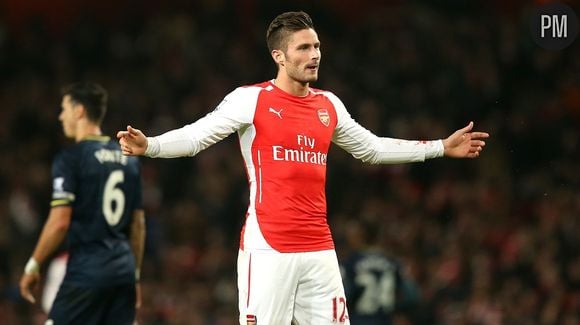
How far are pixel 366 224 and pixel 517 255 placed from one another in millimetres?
3088

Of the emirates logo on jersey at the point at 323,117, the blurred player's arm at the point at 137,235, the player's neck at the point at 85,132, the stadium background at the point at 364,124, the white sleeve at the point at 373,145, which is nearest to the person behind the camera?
the emirates logo on jersey at the point at 323,117

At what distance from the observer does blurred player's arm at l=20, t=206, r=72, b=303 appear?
6.80 metres

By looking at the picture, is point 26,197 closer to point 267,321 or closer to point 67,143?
point 67,143

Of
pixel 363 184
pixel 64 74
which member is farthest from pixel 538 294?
pixel 64 74

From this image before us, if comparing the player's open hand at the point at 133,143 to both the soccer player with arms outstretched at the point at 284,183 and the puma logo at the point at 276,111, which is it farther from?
the puma logo at the point at 276,111

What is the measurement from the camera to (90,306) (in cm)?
690

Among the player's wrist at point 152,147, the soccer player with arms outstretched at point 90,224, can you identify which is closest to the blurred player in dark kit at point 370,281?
the soccer player with arms outstretched at point 90,224

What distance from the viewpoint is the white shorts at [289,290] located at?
5426 millimetres

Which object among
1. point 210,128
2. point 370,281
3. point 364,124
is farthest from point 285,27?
point 364,124

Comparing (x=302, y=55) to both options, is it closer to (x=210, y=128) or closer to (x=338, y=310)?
(x=210, y=128)

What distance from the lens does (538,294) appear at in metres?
10.9

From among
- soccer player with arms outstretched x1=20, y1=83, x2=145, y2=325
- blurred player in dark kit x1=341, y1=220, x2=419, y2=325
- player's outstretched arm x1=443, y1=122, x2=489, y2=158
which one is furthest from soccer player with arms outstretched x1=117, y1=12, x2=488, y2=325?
blurred player in dark kit x1=341, y1=220, x2=419, y2=325

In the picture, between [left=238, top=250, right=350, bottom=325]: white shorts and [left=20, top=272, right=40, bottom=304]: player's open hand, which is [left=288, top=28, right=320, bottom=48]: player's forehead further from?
[left=20, top=272, right=40, bottom=304]: player's open hand

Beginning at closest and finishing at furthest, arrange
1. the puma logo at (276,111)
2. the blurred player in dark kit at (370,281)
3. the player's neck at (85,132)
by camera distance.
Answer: the puma logo at (276,111) → the player's neck at (85,132) → the blurred player in dark kit at (370,281)
